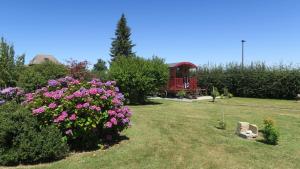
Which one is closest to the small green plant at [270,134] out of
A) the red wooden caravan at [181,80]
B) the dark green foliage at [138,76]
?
the dark green foliage at [138,76]

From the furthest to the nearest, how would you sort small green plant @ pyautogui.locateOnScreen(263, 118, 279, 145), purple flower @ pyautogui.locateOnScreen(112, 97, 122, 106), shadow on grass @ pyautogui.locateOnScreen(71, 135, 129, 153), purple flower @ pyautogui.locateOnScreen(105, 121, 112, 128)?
small green plant @ pyautogui.locateOnScreen(263, 118, 279, 145)
purple flower @ pyautogui.locateOnScreen(112, 97, 122, 106)
shadow on grass @ pyautogui.locateOnScreen(71, 135, 129, 153)
purple flower @ pyautogui.locateOnScreen(105, 121, 112, 128)

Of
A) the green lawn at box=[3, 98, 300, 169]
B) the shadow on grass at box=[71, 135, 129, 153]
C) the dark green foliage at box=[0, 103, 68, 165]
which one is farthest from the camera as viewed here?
the shadow on grass at box=[71, 135, 129, 153]

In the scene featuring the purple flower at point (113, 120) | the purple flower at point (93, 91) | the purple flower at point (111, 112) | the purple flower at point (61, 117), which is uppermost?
the purple flower at point (93, 91)

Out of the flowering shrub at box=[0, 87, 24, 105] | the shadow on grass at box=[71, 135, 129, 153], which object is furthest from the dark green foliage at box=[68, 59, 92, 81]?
the shadow on grass at box=[71, 135, 129, 153]

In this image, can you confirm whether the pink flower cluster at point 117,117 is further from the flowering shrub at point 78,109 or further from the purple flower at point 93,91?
the purple flower at point 93,91

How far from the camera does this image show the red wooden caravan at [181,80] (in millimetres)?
21078

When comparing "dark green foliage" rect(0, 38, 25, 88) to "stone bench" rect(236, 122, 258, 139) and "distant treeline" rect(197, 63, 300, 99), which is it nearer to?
"stone bench" rect(236, 122, 258, 139)

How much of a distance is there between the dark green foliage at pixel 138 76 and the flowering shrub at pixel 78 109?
8683 mm

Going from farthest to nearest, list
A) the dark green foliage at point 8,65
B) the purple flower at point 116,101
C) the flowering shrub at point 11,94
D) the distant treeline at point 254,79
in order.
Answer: the distant treeline at point 254,79 < the dark green foliage at point 8,65 < the flowering shrub at point 11,94 < the purple flower at point 116,101

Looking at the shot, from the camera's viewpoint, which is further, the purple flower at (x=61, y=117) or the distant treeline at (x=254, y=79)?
the distant treeline at (x=254, y=79)

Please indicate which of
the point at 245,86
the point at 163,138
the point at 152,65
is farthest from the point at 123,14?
the point at 163,138

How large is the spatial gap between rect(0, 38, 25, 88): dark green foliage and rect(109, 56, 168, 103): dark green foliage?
4.60 meters

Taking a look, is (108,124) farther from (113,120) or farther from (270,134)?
(270,134)

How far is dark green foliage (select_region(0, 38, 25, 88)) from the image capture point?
12766mm
